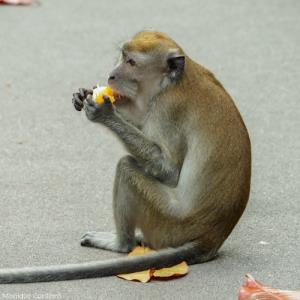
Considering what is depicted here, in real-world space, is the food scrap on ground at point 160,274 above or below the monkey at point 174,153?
below

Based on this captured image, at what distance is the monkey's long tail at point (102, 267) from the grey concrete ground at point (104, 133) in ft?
0.18

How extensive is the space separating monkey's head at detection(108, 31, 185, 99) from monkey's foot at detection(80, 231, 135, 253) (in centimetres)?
89

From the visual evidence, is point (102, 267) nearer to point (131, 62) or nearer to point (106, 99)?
point (106, 99)

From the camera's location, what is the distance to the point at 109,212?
7312 millimetres

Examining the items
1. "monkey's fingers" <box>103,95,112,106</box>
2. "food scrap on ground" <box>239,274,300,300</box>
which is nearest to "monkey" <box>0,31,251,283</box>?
"monkey's fingers" <box>103,95,112,106</box>

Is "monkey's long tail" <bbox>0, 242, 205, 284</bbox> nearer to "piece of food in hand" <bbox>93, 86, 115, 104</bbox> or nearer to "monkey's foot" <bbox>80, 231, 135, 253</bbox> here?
"monkey's foot" <bbox>80, 231, 135, 253</bbox>

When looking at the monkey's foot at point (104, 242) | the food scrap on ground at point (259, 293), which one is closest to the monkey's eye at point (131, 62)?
the monkey's foot at point (104, 242)

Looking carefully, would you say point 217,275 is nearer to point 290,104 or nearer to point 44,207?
point 44,207

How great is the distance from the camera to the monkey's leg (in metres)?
6.34

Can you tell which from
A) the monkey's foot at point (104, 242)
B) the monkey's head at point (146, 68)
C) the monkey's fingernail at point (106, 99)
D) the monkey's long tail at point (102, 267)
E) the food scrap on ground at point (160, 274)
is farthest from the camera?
the monkey's foot at point (104, 242)

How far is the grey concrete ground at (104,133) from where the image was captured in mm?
6441

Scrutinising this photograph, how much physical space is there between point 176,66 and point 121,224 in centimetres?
99

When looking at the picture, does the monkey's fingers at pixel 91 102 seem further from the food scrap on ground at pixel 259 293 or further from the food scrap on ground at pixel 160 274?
the food scrap on ground at pixel 259 293

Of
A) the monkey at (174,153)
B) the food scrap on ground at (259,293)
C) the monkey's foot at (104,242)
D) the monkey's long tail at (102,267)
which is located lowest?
the monkey's foot at (104,242)
